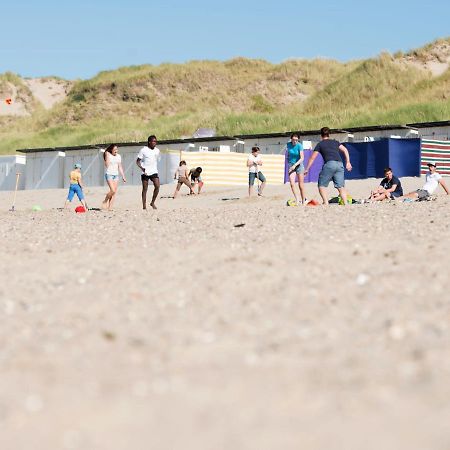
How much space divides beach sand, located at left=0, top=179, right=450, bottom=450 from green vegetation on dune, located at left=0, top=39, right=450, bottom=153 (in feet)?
106

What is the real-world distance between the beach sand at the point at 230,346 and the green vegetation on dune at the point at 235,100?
106 ft

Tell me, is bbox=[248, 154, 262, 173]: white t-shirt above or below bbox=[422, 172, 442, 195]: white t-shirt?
above

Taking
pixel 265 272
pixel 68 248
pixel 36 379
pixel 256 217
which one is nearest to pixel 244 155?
pixel 256 217

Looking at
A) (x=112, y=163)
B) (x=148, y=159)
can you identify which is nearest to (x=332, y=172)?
(x=148, y=159)

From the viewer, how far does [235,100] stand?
206 ft

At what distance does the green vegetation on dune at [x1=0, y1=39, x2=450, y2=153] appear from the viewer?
42556 mm

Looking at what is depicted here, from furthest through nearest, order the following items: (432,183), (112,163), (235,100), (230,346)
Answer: (235,100) < (432,183) < (112,163) < (230,346)

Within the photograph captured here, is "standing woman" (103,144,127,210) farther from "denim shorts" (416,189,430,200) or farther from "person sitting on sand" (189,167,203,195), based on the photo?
"person sitting on sand" (189,167,203,195)

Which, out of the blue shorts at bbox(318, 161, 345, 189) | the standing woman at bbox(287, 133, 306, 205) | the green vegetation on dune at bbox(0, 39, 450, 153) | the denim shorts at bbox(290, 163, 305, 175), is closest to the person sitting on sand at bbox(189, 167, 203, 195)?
the standing woman at bbox(287, 133, 306, 205)

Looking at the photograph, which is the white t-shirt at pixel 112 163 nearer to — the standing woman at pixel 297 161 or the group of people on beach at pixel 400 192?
the standing woman at pixel 297 161

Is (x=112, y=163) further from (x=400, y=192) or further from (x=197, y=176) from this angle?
(x=197, y=176)

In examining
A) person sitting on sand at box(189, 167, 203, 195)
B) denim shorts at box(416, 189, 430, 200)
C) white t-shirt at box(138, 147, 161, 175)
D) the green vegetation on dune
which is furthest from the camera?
the green vegetation on dune

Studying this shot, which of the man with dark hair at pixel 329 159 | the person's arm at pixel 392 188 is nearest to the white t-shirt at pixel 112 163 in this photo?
the man with dark hair at pixel 329 159

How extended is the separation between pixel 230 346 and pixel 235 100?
59.5m
